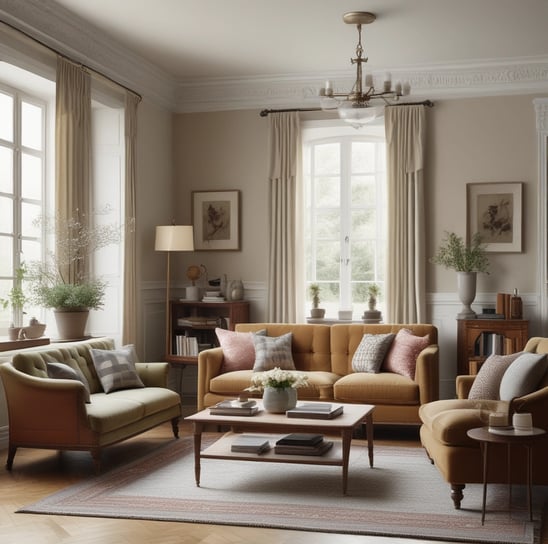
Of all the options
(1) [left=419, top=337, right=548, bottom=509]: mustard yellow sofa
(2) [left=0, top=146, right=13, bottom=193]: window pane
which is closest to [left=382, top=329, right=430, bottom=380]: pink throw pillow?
(1) [left=419, top=337, right=548, bottom=509]: mustard yellow sofa

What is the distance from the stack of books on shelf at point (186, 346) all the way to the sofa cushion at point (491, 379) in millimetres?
3689

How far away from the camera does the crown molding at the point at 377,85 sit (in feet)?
26.5

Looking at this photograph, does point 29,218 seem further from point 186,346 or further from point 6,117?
point 186,346

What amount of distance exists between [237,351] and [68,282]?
5.33 ft

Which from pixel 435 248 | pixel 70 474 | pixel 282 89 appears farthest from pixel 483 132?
pixel 70 474

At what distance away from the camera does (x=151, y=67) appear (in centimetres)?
824

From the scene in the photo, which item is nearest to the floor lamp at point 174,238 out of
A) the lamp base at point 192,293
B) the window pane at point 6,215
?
the lamp base at point 192,293

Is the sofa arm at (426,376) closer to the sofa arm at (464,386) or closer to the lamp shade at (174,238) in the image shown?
the sofa arm at (464,386)

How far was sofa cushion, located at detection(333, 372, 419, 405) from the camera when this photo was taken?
661 centimetres

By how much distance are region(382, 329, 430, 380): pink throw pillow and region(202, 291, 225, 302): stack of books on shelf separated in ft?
6.88

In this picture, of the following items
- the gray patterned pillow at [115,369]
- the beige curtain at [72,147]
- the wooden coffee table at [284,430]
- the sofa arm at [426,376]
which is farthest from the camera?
the beige curtain at [72,147]

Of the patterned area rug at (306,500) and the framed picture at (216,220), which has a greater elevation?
the framed picture at (216,220)

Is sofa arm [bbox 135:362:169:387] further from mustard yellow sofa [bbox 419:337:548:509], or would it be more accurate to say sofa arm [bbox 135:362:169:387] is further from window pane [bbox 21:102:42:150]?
mustard yellow sofa [bbox 419:337:548:509]

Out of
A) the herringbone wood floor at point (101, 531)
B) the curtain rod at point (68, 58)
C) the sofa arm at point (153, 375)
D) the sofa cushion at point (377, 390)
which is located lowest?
the herringbone wood floor at point (101, 531)
